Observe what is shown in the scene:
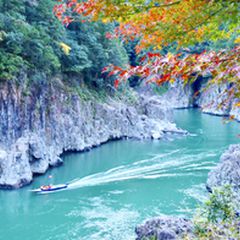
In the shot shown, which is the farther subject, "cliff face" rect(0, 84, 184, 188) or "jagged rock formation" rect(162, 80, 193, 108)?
"jagged rock formation" rect(162, 80, 193, 108)

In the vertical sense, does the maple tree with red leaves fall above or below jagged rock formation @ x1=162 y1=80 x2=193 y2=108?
above

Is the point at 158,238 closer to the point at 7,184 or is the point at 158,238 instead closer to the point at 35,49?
the point at 7,184

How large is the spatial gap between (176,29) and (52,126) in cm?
1983

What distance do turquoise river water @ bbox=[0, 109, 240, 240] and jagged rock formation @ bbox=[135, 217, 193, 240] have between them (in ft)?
9.67

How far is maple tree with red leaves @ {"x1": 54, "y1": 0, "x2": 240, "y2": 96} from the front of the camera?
11.2ft

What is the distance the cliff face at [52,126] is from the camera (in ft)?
60.3

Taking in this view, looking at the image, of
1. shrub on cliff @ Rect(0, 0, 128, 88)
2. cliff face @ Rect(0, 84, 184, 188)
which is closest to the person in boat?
cliff face @ Rect(0, 84, 184, 188)

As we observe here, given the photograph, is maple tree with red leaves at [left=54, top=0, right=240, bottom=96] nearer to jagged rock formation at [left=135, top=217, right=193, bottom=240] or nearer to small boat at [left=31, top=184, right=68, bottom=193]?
jagged rock formation at [left=135, top=217, right=193, bottom=240]

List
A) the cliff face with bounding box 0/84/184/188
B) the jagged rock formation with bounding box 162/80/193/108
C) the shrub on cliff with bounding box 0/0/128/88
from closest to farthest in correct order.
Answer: the cliff face with bounding box 0/84/184/188, the shrub on cliff with bounding box 0/0/128/88, the jagged rock formation with bounding box 162/80/193/108

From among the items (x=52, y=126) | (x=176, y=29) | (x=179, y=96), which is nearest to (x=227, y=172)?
(x=52, y=126)

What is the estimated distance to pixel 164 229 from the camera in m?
8.62

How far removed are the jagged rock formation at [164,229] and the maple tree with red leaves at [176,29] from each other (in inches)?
216

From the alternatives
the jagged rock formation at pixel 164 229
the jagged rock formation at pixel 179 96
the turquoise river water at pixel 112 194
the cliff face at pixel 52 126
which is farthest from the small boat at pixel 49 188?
the jagged rock formation at pixel 179 96

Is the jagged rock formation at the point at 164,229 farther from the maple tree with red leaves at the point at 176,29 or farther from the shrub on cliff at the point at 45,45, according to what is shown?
the shrub on cliff at the point at 45,45
